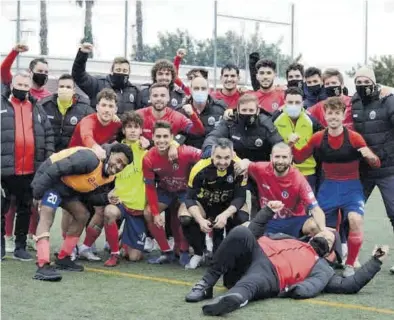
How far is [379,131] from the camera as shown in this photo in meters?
7.58

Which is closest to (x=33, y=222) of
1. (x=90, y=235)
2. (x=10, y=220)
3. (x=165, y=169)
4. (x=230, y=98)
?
(x=10, y=220)

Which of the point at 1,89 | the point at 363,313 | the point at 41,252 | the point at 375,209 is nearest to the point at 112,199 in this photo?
the point at 41,252

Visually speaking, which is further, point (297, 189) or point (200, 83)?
point (200, 83)

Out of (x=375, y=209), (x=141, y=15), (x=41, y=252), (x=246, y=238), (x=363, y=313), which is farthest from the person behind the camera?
(x=141, y=15)

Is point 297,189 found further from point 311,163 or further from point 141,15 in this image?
point 141,15

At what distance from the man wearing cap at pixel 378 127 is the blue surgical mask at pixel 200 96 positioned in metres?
1.55

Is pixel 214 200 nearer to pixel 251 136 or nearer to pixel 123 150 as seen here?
pixel 251 136

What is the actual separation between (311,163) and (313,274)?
1.98 metres

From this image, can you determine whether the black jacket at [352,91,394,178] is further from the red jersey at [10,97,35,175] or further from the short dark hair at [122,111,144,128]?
the red jersey at [10,97,35,175]

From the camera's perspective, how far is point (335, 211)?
7574mm

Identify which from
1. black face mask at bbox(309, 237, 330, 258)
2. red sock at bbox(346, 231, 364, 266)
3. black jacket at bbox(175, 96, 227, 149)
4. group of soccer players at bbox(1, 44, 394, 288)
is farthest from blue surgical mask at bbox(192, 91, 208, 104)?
black face mask at bbox(309, 237, 330, 258)

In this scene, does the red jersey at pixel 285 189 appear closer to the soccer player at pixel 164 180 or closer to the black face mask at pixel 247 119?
the black face mask at pixel 247 119

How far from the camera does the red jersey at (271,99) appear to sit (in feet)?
27.9

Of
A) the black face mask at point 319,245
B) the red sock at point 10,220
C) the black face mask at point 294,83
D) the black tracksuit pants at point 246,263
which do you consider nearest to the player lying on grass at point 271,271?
the black tracksuit pants at point 246,263
